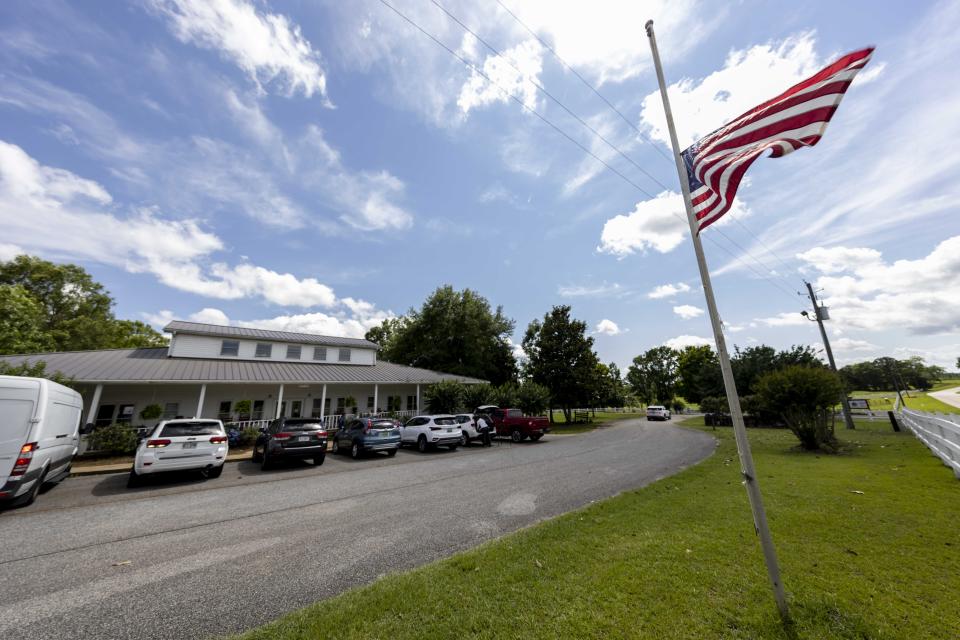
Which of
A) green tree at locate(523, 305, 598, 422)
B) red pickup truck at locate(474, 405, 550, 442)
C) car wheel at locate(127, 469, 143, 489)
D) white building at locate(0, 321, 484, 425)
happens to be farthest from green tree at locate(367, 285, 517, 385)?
car wheel at locate(127, 469, 143, 489)

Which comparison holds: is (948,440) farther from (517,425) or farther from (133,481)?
(133,481)

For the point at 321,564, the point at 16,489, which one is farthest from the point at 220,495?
the point at 321,564

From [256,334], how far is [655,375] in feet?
232

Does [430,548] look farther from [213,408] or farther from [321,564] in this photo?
[213,408]

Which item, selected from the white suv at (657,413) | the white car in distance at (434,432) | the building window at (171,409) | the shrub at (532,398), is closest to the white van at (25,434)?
the white car in distance at (434,432)

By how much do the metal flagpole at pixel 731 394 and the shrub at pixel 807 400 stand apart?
1307cm

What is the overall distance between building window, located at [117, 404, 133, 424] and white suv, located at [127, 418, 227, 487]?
35.3 ft

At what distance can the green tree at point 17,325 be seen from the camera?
21172 mm

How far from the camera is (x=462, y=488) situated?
830 cm

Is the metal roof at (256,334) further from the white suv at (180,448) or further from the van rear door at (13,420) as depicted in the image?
the van rear door at (13,420)

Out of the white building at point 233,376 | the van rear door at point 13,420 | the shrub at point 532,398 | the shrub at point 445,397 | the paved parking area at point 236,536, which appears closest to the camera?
the paved parking area at point 236,536

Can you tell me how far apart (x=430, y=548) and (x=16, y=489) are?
25.3 ft

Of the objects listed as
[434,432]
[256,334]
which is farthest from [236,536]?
[256,334]

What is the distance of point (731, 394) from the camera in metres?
Result: 3.69
